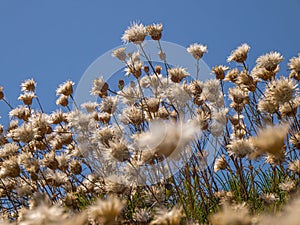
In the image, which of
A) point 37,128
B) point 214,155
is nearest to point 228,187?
point 214,155

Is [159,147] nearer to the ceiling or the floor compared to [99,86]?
nearer to the floor

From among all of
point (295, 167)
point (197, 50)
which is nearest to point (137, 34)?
point (197, 50)

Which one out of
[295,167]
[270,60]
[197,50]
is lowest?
[295,167]

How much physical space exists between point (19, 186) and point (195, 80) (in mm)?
1473

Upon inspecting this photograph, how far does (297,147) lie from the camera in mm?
2396

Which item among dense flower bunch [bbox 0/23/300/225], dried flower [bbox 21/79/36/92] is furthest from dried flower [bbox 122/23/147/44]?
dried flower [bbox 21/79/36/92]

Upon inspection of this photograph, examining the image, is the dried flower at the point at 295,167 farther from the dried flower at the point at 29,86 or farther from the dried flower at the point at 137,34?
the dried flower at the point at 29,86

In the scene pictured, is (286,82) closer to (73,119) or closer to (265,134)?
(265,134)

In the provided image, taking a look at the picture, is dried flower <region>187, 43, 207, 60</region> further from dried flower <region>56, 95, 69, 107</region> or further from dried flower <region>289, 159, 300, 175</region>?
dried flower <region>289, 159, 300, 175</region>

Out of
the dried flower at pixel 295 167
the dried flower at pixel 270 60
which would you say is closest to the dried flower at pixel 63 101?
the dried flower at pixel 270 60

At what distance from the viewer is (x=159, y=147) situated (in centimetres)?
203

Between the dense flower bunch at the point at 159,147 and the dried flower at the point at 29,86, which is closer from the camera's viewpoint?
the dense flower bunch at the point at 159,147

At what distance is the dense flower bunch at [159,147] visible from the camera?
7.38ft

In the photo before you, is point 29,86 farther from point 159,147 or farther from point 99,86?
point 159,147
